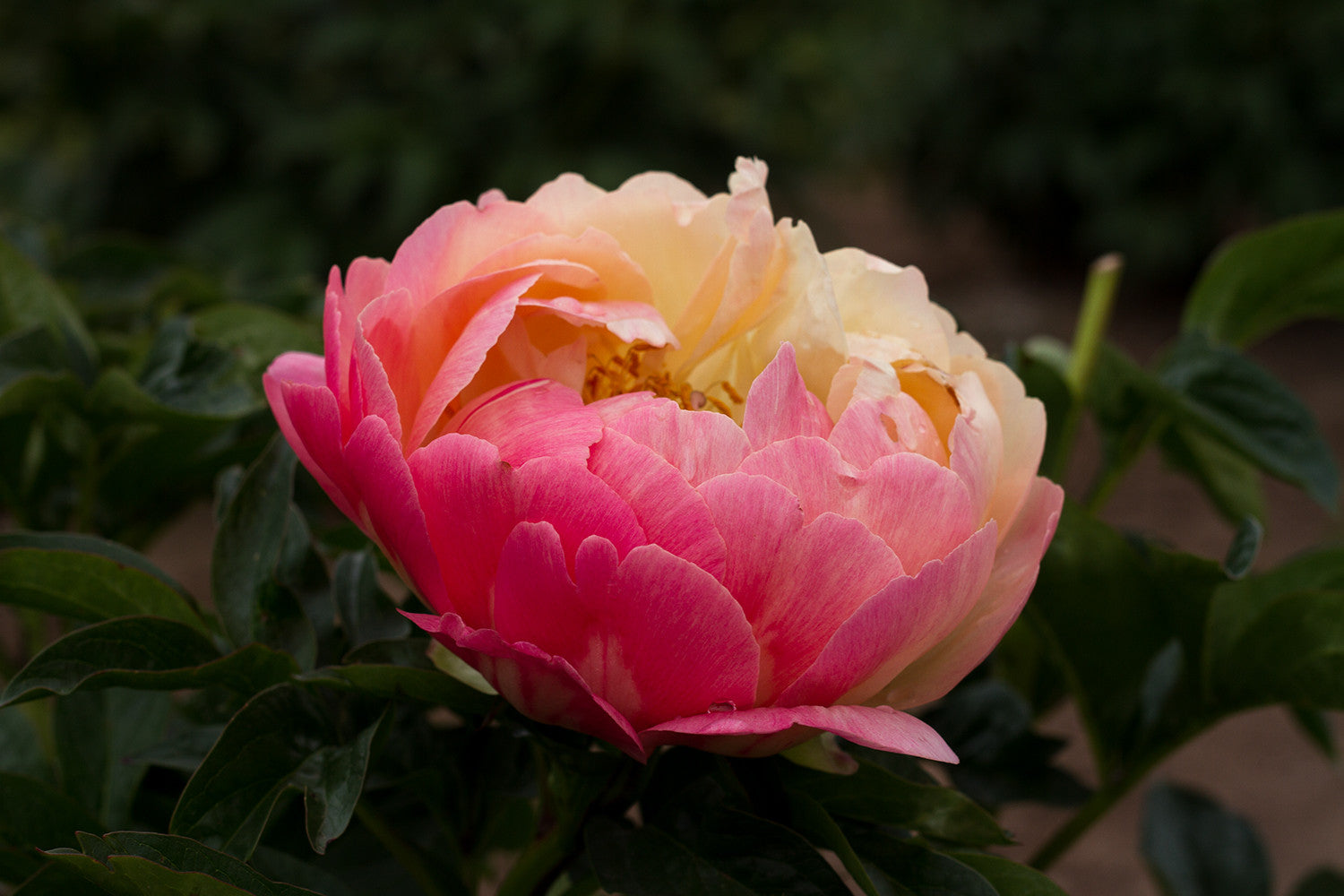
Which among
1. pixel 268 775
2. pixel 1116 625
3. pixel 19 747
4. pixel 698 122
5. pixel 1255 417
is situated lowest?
pixel 19 747

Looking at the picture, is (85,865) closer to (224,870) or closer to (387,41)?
(224,870)

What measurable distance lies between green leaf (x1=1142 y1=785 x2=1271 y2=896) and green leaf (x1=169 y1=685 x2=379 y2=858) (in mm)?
576

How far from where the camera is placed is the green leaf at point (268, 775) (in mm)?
352

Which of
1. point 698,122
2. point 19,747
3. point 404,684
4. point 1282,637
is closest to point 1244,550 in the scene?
point 1282,637

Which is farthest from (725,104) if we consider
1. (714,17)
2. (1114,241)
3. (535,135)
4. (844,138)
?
(1114,241)

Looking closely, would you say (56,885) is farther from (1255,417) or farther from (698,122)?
(698,122)

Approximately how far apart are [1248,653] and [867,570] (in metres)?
0.29

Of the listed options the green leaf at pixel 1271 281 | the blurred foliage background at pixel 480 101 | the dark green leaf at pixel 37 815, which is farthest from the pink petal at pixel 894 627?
the blurred foliage background at pixel 480 101

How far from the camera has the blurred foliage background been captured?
3.09 meters

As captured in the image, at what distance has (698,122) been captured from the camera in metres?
3.33

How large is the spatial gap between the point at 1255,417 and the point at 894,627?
40cm

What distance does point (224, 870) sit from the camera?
0.33 meters

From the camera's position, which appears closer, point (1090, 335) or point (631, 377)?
point (631, 377)

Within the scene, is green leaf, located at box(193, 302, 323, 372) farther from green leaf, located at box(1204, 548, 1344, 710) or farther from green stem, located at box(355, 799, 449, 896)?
green leaf, located at box(1204, 548, 1344, 710)
